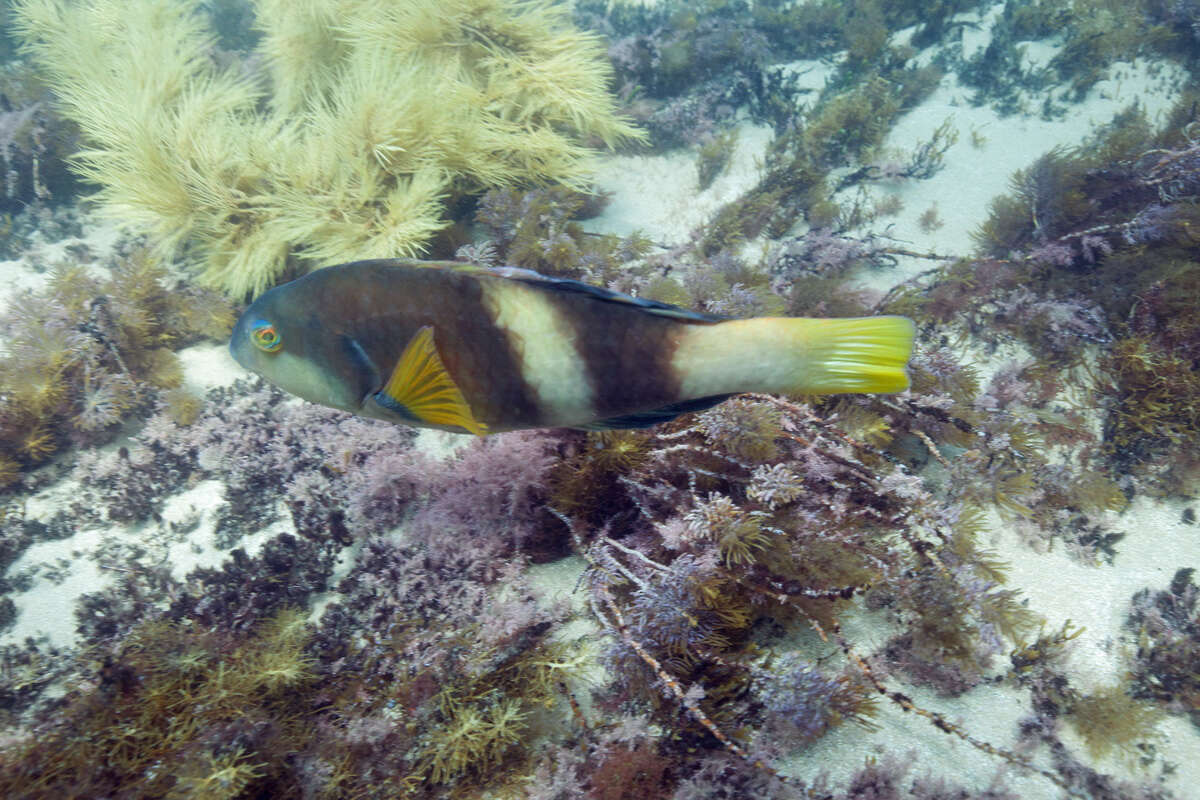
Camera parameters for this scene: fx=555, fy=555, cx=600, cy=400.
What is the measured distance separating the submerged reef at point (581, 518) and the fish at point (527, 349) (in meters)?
1.15

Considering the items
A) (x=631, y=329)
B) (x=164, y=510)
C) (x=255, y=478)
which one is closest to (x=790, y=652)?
(x=631, y=329)

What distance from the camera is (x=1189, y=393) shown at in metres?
3.67

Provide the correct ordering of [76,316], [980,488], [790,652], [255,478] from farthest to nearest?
[76,316] < [255,478] < [980,488] < [790,652]

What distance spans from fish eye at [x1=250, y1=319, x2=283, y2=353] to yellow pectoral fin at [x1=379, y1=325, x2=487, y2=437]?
589 millimetres

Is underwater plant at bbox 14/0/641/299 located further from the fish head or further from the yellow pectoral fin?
the yellow pectoral fin

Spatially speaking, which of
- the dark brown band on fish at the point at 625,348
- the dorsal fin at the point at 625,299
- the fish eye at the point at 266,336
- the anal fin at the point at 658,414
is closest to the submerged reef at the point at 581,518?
the anal fin at the point at 658,414

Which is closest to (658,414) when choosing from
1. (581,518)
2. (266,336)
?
(581,518)

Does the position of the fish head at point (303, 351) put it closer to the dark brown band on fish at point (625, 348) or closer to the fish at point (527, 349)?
the fish at point (527, 349)

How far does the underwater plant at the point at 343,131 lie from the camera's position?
17.0 ft

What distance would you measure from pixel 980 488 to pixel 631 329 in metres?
2.87

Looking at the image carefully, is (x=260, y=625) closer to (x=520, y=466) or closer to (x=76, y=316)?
(x=520, y=466)

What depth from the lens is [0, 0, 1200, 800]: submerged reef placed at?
2.68 m

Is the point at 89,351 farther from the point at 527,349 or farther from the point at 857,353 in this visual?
the point at 857,353

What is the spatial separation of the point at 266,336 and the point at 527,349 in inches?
45.0
